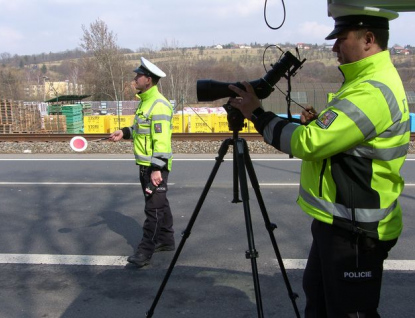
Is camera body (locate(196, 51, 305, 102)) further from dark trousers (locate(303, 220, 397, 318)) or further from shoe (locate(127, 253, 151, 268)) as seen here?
shoe (locate(127, 253, 151, 268))

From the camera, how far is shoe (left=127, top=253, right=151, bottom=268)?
464 centimetres

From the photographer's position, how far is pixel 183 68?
42.0 meters

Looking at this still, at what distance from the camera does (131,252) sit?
16.8 feet

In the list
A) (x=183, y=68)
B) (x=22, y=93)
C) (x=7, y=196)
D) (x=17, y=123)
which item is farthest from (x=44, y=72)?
(x=7, y=196)

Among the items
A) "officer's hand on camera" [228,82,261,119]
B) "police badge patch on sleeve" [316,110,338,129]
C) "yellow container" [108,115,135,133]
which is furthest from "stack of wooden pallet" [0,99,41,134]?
"police badge patch on sleeve" [316,110,338,129]

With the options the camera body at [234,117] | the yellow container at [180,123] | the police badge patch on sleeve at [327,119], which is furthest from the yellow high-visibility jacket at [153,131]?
the yellow container at [180,123]

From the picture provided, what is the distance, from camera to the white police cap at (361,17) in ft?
7.39

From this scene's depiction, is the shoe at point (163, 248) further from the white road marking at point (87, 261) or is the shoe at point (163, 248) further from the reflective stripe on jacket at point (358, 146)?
the reflective stripe on jacket at point (358, 146)

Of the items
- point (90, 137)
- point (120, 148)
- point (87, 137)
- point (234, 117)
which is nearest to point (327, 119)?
point (234, 117)

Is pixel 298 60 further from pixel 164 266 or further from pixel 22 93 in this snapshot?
pixel 22 93

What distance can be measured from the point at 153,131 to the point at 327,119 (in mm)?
2749

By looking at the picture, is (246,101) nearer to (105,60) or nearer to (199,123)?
(199,123)

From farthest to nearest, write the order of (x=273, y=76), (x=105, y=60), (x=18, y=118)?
(x=105, y=60), (x=18, y=118), (x=273, y=76)

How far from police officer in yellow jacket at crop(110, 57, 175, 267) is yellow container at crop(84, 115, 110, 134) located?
1644cm
